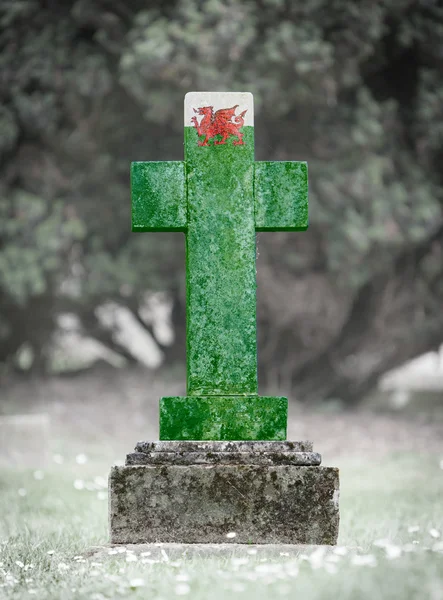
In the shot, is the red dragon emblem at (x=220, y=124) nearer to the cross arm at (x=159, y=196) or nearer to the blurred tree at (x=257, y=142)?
the cross arm at (x=159, y=196)

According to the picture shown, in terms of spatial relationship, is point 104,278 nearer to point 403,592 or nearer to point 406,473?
point 406,473

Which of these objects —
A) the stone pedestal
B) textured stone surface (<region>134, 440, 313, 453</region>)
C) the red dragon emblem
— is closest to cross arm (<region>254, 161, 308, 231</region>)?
the red dragon emblem

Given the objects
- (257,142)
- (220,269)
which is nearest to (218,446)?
(220,269)

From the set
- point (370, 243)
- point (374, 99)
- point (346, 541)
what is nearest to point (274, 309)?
point (370, 243)

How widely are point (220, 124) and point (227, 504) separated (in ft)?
6.50

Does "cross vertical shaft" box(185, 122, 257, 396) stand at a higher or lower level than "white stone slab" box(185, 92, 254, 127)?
lower

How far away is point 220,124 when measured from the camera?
4.35 m

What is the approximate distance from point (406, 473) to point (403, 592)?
5.15 meters

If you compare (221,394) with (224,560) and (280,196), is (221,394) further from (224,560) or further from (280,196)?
(280,196)

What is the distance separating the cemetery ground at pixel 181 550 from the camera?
3.02 m

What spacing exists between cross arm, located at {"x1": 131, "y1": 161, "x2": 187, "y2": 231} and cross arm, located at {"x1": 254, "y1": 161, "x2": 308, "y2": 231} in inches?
16.2

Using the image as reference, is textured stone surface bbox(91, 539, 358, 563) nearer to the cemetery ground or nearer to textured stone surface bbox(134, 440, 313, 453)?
the cemetery ground

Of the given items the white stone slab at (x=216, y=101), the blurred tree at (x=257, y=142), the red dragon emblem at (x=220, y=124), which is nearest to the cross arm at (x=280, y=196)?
the red dragon emblem at (x=220, y=124)

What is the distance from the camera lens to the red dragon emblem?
433 cm
